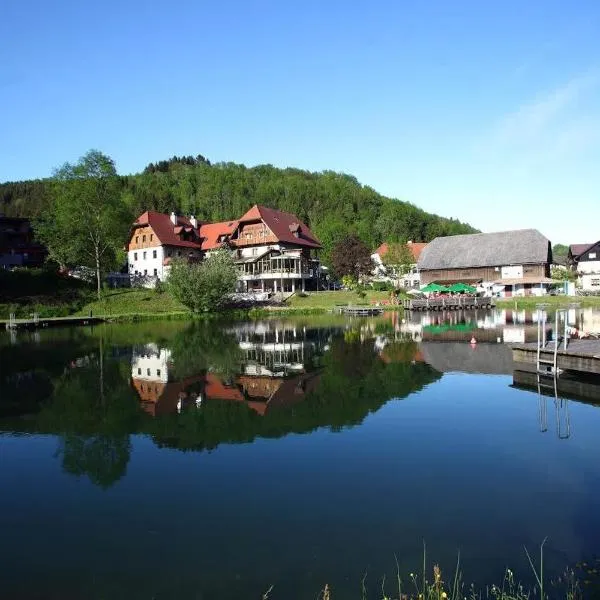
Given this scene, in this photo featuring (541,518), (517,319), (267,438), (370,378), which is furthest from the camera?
(517,319)

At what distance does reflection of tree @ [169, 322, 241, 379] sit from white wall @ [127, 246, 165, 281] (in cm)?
3321

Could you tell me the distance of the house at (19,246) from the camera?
72812 millimetres

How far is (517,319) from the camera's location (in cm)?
4591

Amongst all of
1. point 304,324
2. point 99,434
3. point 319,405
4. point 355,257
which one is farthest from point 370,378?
point 355,257

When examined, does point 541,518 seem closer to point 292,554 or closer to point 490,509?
point 490,509

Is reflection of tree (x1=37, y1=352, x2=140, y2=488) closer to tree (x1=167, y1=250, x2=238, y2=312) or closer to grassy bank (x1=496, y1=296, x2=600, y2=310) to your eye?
tree (x1=167, y1=250, x2=238, y2=312)

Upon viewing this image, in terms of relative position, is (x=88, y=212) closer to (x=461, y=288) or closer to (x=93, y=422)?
(x=461, y=288)

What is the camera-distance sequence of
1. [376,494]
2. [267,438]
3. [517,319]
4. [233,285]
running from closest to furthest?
[376,494] < [267,438] < [517,319] < [233,285]

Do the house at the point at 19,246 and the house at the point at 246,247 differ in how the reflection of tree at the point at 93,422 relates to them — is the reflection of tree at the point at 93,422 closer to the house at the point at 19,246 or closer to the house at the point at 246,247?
the house at the point at 246,247

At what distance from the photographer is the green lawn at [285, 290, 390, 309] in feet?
206

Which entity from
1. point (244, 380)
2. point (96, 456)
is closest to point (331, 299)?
point (244, 380)

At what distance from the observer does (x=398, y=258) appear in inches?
3164

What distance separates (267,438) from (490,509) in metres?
6.27

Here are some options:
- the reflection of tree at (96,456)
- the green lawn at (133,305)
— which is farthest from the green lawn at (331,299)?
the reflection of tree at (96,456)
